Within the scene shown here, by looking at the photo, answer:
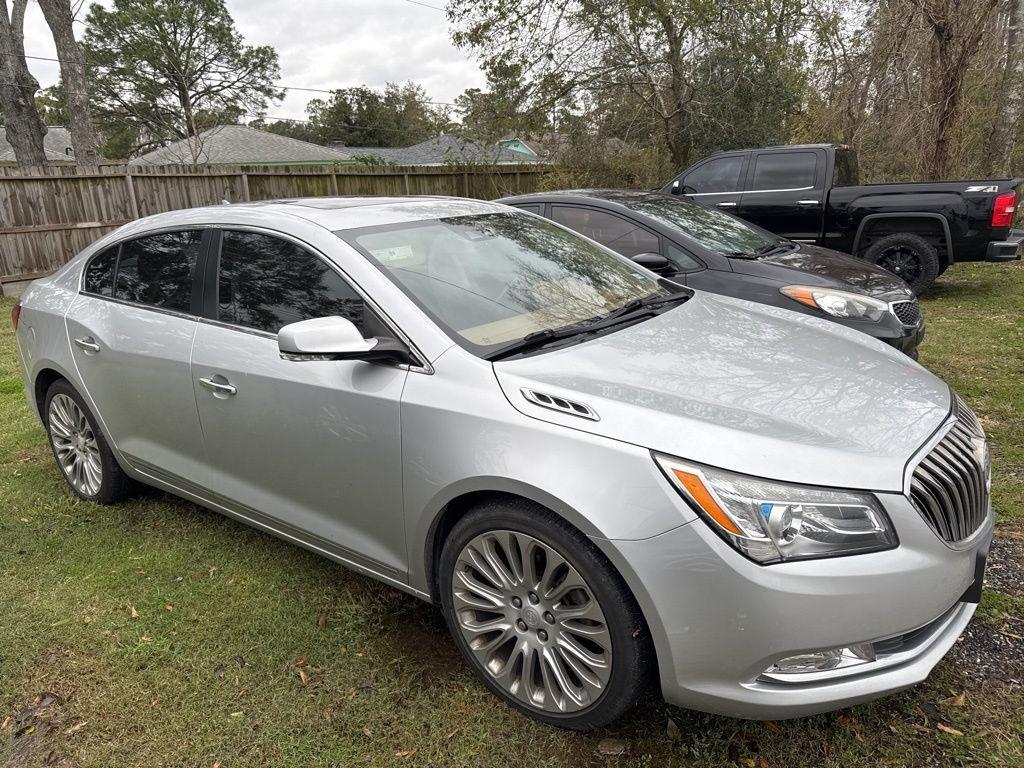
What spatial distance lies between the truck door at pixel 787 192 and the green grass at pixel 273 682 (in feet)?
18.2

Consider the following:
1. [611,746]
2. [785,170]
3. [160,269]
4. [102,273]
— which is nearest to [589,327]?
[611,746]

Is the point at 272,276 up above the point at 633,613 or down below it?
above

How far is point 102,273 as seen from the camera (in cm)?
373

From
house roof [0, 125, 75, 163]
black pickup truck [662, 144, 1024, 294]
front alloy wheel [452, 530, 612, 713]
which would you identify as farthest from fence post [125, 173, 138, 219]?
house roof [0, 125, 75, 163]

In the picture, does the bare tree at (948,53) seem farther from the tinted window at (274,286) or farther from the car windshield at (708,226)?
the tinted window at (274,286)

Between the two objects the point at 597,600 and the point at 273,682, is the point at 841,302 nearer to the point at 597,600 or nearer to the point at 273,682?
the point at 597,600

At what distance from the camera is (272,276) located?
293 centimetres

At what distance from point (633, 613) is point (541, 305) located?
1282 mm

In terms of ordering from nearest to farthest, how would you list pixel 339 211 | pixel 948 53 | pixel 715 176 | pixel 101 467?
1. pixel 339 211
2. pixel 101 467
3. pixel 715 176
4. pixel 948 53

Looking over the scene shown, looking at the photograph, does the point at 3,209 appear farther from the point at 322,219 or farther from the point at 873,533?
the point at 873,533

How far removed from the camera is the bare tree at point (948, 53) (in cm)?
1022

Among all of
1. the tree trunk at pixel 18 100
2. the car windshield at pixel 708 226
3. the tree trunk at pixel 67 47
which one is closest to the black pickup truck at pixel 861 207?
the car windshield at pixel 708 226

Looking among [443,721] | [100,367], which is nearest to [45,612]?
[100,367]

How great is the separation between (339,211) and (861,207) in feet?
24.1
